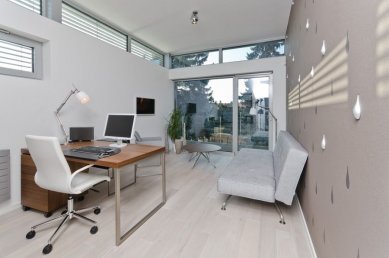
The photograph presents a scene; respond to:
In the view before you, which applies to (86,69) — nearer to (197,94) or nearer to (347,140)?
(197,94)

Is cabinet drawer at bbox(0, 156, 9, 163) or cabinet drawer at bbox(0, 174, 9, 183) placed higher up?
cabinet drawer at bbox(0, 156, 9, 163)

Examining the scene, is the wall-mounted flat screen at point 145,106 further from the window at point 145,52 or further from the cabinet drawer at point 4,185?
the cabinet drawer at point 4,185

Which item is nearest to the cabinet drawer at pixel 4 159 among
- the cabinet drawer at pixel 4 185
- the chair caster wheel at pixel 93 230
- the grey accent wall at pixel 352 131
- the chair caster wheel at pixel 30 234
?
the cabinet drawer at pixel 4 185

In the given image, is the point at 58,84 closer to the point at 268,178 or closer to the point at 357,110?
the point at 268,178

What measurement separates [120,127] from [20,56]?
1571 millimetres

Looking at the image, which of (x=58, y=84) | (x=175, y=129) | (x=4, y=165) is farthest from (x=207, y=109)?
(x=4, y=165)

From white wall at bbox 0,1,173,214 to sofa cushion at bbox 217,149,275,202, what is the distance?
8.14 feet

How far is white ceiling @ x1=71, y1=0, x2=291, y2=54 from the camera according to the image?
126 inches

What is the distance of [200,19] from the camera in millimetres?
3717

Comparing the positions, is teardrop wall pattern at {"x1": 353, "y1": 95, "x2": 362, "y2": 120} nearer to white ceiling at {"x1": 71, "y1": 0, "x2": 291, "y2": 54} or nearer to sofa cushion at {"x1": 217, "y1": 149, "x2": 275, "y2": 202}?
sofa cushion at {"x1": 217, "y1": 149, "x2": 275, "y2": 202}

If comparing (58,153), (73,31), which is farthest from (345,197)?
(73,31)

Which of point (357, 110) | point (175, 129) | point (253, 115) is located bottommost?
point (175, 129)

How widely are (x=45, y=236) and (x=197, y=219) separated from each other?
4.88 feet

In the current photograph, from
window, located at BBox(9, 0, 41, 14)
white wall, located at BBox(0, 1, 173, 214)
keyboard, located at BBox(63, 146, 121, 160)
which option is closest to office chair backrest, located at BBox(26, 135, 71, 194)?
keyboard, located at BBox(63, 146, 121, 160)
